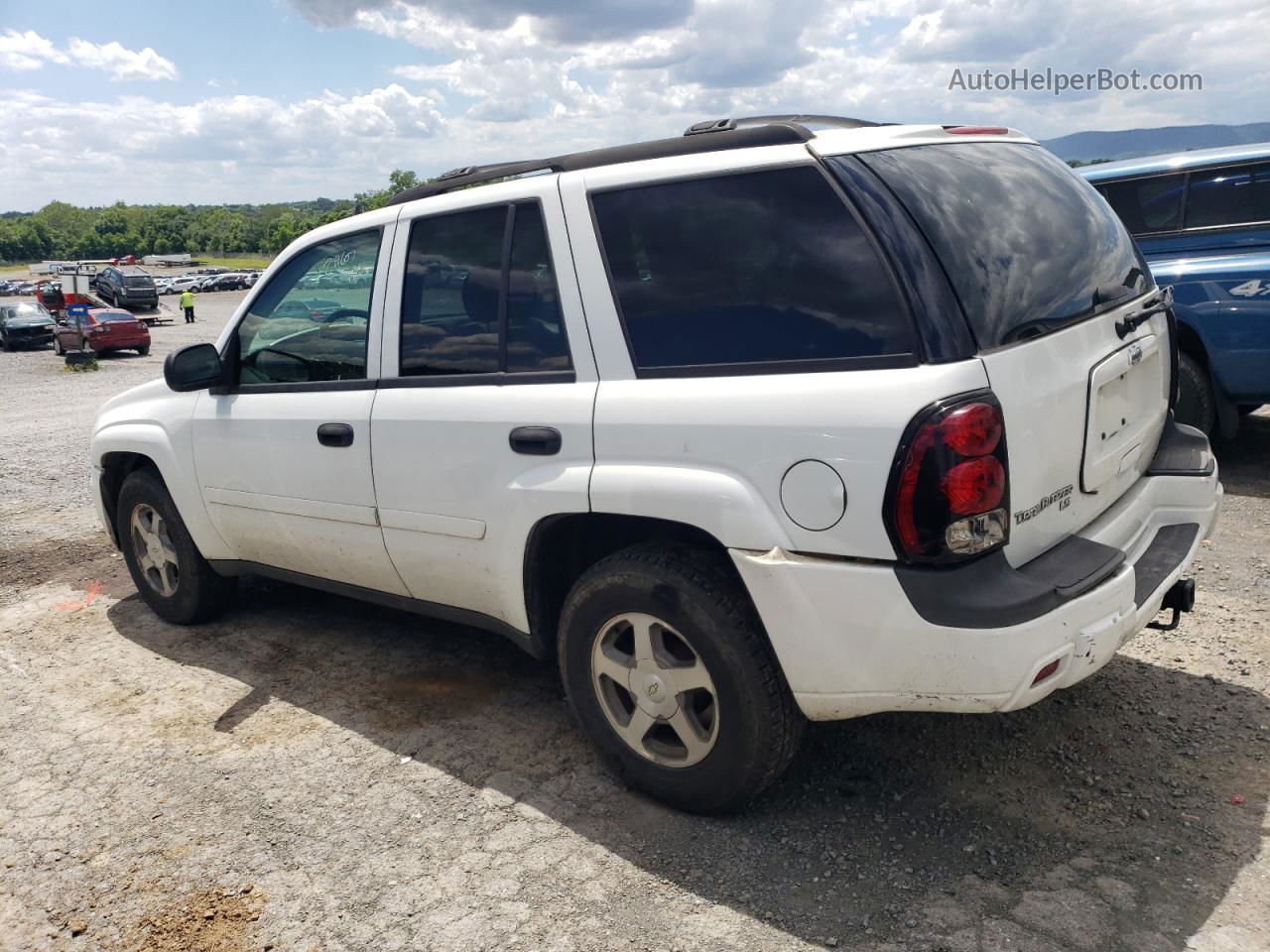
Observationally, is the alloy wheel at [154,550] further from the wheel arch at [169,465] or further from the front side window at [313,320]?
the front side window at [313,320]

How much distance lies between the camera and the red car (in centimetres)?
2605

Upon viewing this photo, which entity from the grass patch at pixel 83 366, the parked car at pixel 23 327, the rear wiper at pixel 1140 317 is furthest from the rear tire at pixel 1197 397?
the parked car at pixel 23 327

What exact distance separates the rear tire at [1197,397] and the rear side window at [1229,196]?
37.5 inches

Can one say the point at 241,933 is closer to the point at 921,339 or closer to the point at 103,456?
the point at 921,339

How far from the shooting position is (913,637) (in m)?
2.54

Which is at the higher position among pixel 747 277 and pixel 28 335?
pixel 747 277

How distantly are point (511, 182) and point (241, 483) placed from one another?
1848mm

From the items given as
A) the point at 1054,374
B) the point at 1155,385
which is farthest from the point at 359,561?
the point at 1155,385

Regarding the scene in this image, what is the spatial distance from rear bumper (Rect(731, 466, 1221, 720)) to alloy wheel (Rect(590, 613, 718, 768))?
1.13 ft

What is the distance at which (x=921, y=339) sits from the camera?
2521mm

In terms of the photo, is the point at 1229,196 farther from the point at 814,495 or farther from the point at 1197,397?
the point at 814,495

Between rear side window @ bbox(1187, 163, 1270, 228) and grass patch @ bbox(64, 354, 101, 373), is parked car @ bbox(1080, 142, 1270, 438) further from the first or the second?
grass patch @ bbox(64, 354, 101, 373)

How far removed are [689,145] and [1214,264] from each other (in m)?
4.86

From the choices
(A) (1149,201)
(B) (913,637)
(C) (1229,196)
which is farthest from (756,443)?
(A) (1149,201)
